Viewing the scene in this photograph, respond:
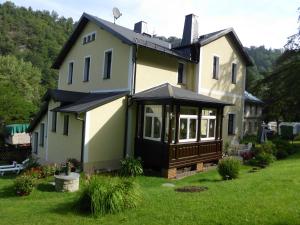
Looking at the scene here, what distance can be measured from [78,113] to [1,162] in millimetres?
13433

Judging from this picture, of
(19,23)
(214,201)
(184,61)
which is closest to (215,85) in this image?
(184,61)

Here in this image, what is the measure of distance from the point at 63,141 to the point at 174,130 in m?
6.71

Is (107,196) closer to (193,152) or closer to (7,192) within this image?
(7,192)

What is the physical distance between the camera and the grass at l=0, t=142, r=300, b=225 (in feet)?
22.6

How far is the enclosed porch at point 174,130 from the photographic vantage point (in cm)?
1401

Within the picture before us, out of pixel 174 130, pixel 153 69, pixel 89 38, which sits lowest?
pixel 174 130

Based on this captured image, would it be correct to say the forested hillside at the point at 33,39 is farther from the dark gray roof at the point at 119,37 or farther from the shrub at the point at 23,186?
the shrub at the point at 23,186

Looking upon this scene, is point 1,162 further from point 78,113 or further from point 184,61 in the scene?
point 184,61

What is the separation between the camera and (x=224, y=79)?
22281 mm

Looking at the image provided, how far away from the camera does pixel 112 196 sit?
7.65 meters

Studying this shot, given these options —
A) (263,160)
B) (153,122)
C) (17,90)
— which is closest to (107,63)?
(153,122)

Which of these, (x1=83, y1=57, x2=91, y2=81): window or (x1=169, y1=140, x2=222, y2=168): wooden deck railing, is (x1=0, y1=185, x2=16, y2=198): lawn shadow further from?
(x1=83, y1=57, x2=91, y2=81): window

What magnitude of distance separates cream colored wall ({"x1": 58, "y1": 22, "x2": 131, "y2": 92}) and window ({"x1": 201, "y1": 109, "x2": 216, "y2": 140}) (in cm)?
466

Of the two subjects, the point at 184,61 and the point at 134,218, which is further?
the point at 184,61
